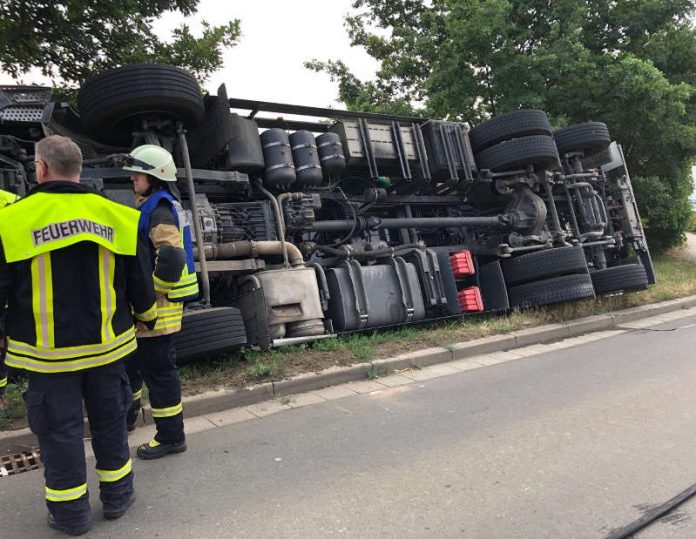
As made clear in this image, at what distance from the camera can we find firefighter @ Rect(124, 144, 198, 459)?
119 inches

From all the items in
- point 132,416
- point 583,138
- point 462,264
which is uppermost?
point 583,138

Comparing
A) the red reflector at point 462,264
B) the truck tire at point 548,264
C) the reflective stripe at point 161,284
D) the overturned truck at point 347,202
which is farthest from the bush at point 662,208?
the reflective stripe at point 161,284

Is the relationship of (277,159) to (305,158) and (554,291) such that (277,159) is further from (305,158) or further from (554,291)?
(554,291)

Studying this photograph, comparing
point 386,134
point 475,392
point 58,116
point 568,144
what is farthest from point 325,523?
point 568,144

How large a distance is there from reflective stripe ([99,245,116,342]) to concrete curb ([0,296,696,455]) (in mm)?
1534

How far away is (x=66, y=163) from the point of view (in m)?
2.39

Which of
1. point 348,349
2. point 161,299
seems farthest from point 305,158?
point 161,299

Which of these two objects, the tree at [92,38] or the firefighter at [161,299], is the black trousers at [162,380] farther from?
the tree at [92,38]

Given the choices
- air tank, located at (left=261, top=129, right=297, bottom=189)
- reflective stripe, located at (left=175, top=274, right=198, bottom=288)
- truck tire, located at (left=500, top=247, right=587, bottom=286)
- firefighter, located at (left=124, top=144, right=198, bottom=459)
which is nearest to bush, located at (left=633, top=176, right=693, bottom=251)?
truck tire, located at (left=500, top=247, right=587, bottom=286)

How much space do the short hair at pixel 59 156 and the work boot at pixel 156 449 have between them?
1.63 meters

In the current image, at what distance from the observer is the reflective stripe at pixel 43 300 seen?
2250mm

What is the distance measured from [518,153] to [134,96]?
4.99 m

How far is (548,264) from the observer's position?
7055 millimetres

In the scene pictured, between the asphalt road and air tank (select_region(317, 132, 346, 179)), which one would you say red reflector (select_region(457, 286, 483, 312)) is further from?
the asphalt road
